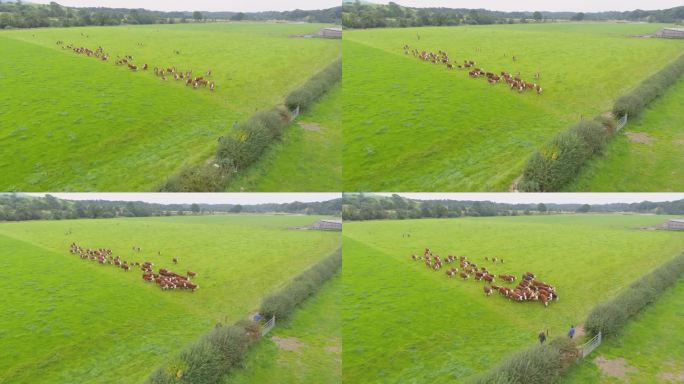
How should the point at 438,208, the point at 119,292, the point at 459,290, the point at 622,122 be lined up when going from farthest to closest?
1. the point at 438,208
2. the point at 119,292
3. the point at 459,290
4. the point at 622,122

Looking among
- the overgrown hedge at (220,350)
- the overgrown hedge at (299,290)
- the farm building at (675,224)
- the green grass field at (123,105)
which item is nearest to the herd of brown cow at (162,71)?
the green grass field at (123,105)

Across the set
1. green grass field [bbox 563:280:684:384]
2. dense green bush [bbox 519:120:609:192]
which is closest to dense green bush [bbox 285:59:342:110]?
dense green bush [bbox 519:120:609:192]

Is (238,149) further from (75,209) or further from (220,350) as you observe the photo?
(75,209)

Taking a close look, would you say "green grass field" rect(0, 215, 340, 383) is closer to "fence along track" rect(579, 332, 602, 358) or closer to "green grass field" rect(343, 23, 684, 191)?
"green grass field" rect(343, 23, 684, 191)

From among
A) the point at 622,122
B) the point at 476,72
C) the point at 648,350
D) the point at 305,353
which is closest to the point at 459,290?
the point at 648,350

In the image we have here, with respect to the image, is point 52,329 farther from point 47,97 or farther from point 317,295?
point 47,97

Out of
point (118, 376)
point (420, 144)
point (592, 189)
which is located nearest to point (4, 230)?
point (118, 376)
